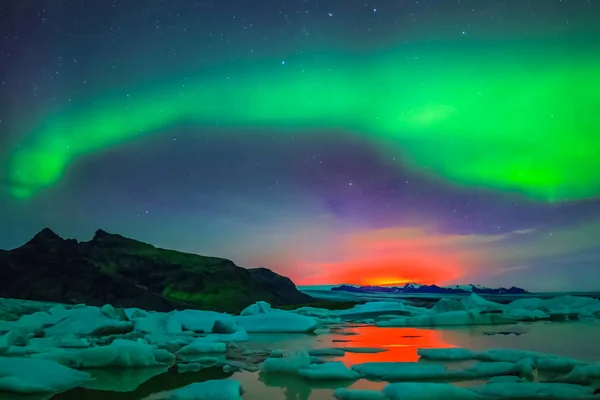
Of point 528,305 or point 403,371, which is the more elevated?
point 528,305

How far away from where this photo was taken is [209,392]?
6785 mm

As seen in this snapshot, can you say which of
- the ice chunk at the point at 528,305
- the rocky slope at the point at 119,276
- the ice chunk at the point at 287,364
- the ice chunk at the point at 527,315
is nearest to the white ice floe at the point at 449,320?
the ice chunk at the point at 527,315

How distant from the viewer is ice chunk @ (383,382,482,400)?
6.65m

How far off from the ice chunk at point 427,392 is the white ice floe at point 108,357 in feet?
17.4

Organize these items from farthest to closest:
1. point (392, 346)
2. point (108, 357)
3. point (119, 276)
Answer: point (119, 276)
point (392, 346)
point (108, 357)

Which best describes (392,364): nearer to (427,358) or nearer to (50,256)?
(427,358)

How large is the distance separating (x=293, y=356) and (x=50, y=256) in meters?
29.7

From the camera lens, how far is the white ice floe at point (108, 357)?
10031mm

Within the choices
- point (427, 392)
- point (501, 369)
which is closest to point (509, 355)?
point (501, 369)

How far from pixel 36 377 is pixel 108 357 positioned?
2.21 meters

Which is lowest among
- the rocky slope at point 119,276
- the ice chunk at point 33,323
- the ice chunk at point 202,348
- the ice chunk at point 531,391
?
A: the ice chunk at point 531,391

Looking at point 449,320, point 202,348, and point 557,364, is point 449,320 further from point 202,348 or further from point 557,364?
point 557,364

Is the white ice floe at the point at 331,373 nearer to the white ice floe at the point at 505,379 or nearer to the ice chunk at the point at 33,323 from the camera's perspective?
the white ice floe at the point at 505,379

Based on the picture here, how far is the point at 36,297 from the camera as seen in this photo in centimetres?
3291
